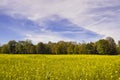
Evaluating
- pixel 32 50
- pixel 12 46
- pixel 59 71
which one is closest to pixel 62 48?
pixel 32 50

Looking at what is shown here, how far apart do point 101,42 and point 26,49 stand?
35.0 metres

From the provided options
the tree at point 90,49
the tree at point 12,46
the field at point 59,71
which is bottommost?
the field at point 59,71

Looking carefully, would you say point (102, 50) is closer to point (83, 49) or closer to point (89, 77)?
point (83, 49)

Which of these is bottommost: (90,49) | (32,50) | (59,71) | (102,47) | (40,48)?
(59,71)

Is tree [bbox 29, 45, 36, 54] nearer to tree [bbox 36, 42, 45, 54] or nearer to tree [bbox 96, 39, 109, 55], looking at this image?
tree [bbox 36, 42, 45, 54]

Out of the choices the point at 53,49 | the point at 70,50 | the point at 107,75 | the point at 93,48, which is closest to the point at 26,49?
the point at 53,49

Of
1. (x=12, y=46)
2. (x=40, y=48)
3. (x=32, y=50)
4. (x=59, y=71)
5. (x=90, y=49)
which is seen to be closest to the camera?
(x=59, y=71)

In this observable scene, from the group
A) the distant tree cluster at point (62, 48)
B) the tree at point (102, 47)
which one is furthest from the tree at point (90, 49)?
the tree at point (102, 47)

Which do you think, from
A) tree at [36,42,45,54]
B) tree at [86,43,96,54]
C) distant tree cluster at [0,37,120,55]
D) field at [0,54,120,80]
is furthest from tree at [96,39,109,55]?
field at [0,54,120,80]

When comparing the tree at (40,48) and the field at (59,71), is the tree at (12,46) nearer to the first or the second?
the tree at (40,48)

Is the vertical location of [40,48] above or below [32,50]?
above

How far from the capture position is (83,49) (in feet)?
360

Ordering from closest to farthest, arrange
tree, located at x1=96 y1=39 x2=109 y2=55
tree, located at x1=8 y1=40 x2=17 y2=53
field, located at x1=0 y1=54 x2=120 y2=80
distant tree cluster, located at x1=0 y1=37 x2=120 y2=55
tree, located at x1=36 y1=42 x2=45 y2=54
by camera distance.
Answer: field, located at x1=0 y1=54 x2=120 y2=80 → tree, located at x1=96 y1=39 x2=109 y2=55 → distant tree cluster, located at x1=0 y1=37 x2=120 y2=55 → tree, located at x1=8 y1=40 x2=17 y2=53 → tree, located at x1=36 y1=42 x2=45 y2=54

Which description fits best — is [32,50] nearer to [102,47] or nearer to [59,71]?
[102,47]
